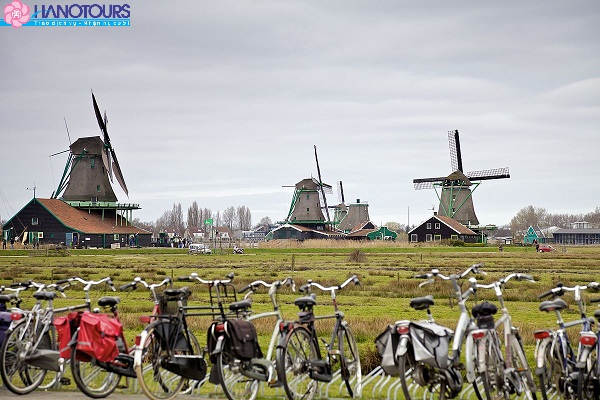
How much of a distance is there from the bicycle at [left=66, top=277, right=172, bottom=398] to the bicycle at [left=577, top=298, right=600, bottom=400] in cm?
483

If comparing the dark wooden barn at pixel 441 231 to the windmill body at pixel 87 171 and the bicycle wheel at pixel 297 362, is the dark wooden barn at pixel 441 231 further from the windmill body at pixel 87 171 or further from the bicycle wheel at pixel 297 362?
the bicycle wheel at pixel 297 362

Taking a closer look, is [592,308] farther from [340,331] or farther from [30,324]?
[30,324]

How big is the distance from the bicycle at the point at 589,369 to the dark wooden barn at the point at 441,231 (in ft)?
310

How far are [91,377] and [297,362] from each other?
8.29ft

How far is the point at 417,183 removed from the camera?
11794 centimetres

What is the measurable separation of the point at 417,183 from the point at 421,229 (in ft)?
46.1

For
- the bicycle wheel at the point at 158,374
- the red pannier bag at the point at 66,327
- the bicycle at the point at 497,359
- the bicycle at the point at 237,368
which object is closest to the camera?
the bicycle at the point at 497,359

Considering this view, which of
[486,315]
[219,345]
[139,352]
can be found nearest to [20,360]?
[139,352]

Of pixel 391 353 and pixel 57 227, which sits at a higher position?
pixel 57 227

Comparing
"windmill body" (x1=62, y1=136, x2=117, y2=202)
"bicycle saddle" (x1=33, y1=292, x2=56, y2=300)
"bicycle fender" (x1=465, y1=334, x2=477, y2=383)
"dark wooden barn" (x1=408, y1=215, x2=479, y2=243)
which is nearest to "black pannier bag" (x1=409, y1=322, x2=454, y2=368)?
"bicycle fender" (x1=465, y1=334, x2=477, y2=383)

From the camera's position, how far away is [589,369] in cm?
807

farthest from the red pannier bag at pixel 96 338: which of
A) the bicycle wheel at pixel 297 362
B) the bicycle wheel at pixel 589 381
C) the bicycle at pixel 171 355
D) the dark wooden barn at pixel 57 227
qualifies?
the dark wooden barn at pixel 57 227

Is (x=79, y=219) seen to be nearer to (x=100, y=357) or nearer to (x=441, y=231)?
(x=441, y=231)

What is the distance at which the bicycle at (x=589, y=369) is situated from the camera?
26.3 feet
